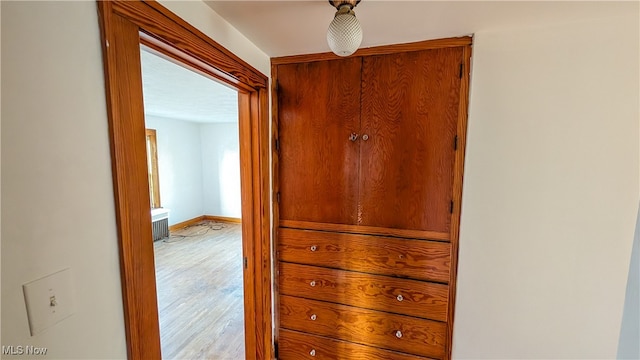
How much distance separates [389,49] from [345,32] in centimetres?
62

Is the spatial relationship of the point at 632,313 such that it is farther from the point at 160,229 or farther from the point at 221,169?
the point at 221,169

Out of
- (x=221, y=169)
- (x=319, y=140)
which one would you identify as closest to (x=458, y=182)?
(x=319, y=140)

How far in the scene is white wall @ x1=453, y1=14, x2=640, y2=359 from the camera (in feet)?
3.69

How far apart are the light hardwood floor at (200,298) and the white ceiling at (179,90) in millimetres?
1999

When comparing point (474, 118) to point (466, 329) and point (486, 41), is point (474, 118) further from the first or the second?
point (466, 329)

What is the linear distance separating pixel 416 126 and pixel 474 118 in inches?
11.0

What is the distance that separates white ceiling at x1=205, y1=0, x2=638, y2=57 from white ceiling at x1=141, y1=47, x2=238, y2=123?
0.56 metres

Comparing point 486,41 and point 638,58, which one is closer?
point 638,58

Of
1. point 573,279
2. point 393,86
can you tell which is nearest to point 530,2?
point 393,86

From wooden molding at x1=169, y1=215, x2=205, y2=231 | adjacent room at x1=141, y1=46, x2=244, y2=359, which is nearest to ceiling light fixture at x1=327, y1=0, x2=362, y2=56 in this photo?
adjacent room at x1=141, y1=46, x2=244, y2=359

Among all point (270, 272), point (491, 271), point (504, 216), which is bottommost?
point (270, 272)

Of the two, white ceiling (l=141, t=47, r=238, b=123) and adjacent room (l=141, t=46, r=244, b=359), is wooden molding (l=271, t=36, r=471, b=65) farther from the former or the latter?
adjacent room (l=141, t=46, r=244, b=359)

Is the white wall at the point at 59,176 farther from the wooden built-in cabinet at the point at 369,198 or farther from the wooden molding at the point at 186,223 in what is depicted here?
the wooden molding at the point at 186,223

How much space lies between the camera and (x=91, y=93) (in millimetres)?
655
